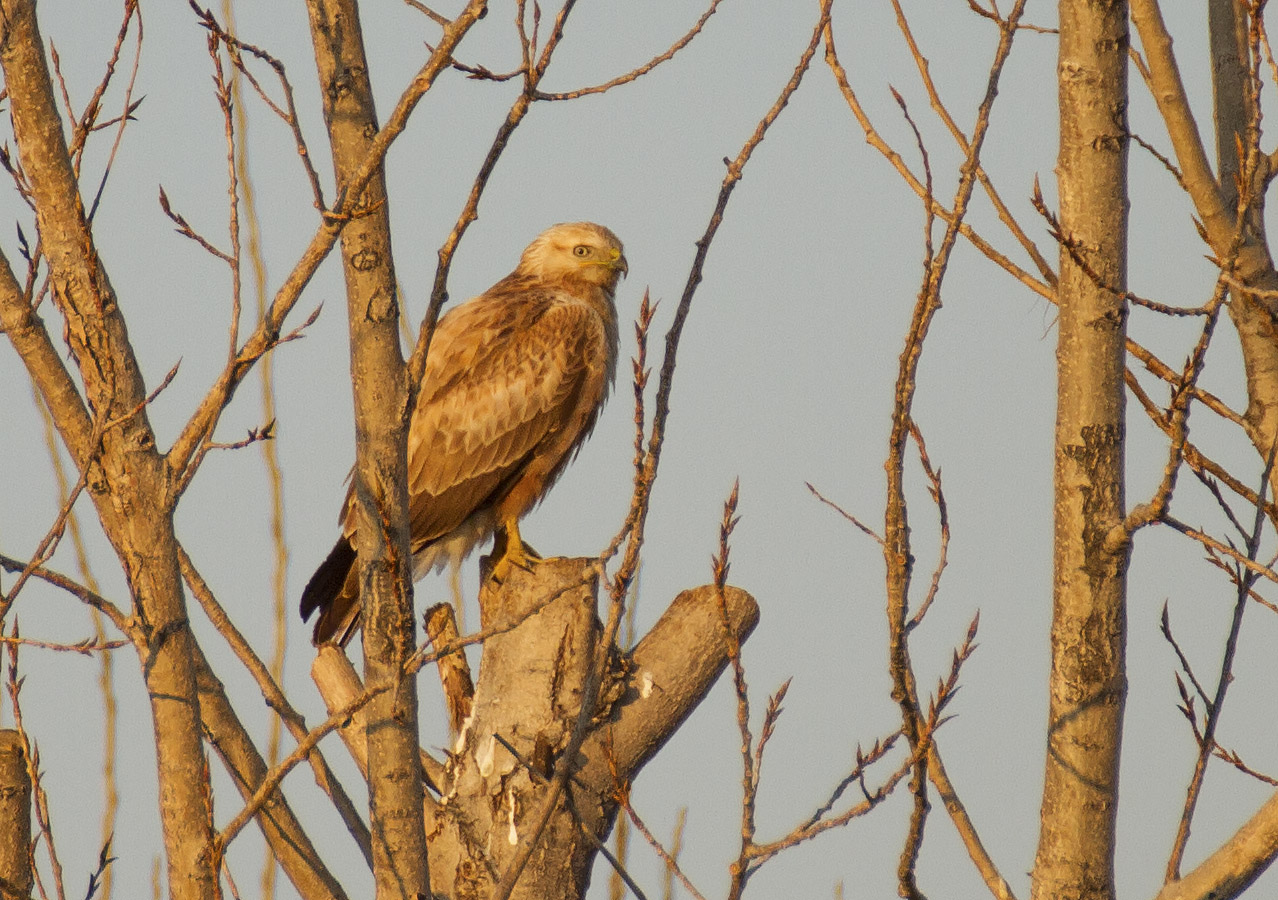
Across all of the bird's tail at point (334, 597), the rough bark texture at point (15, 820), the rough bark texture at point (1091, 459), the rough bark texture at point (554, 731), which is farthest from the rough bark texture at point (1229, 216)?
the bird's tail at point (334, 597)

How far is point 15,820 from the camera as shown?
3186 millimetres

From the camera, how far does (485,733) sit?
4066mm

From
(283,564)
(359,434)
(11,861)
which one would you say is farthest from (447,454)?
(359,434)

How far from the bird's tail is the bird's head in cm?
186

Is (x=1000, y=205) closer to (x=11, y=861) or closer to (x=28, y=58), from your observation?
(x=28, y=58)

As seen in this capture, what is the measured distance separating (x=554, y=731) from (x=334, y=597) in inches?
75.7

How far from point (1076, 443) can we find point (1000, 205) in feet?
2.78

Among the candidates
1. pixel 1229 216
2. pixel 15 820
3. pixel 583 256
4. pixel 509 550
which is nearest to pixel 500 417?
pixel 509 550

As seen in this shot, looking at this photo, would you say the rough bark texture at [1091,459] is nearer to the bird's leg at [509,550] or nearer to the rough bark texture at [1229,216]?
the rough bark texture at [1229,216]

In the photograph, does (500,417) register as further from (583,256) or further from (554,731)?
(554,731)

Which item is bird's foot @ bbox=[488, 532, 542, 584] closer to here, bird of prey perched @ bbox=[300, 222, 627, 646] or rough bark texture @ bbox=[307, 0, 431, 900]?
bird of prey perched @ bbox=[300, 222, 627, 646]

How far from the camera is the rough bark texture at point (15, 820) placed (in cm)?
317

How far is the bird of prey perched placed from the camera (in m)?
6.17

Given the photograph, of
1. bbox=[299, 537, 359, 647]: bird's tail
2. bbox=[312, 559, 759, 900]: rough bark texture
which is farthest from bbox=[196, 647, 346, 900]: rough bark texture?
bbox=[299, 537, 359, 647]: bird's tail
